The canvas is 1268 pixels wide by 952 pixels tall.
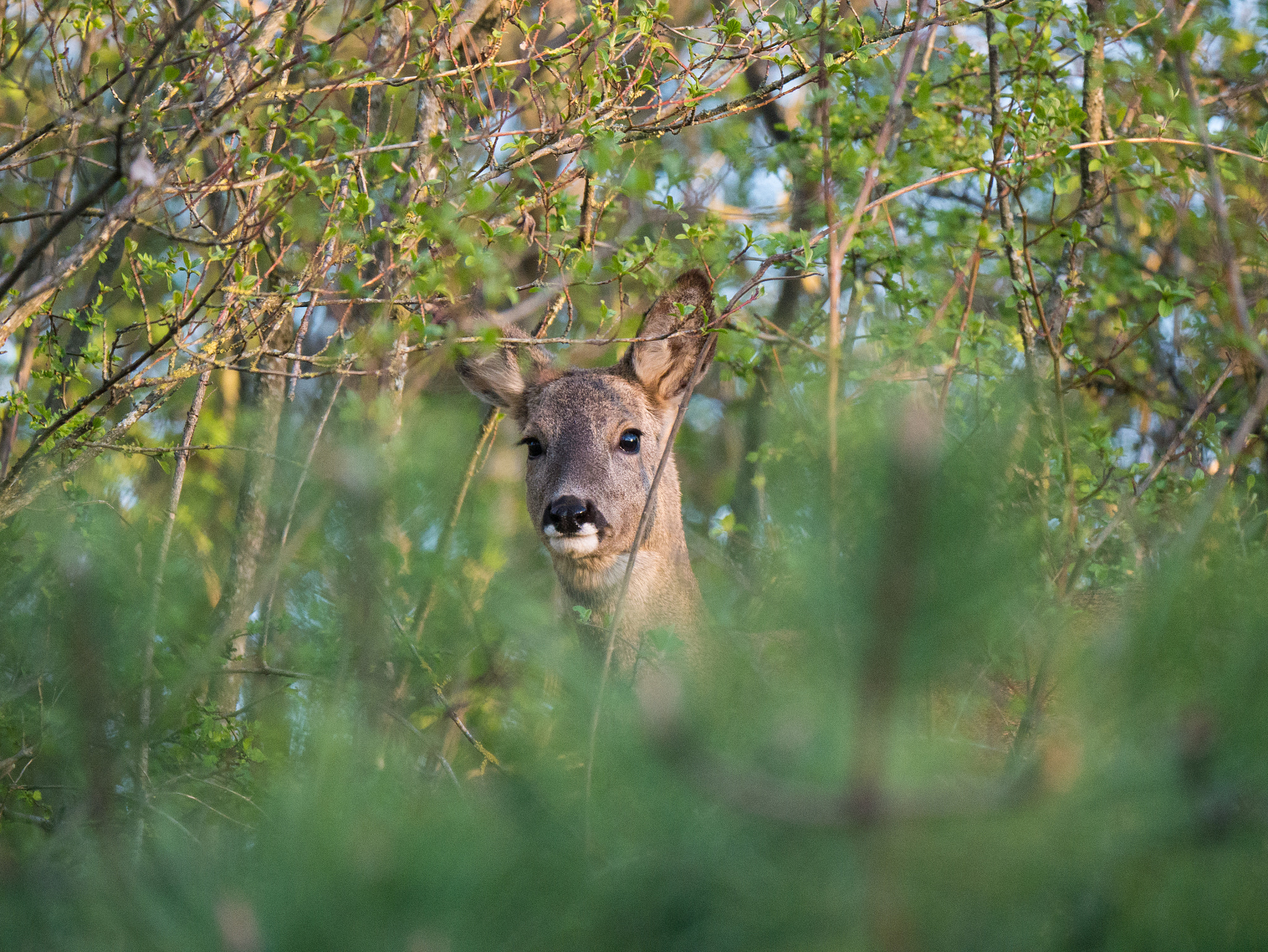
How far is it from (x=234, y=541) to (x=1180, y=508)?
3.24 m

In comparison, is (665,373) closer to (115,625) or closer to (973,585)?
(115,625)

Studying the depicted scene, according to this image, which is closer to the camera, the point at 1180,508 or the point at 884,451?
the point at 884,451

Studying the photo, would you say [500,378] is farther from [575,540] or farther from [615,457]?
[575,540]

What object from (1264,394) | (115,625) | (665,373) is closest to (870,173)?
(1264,394)

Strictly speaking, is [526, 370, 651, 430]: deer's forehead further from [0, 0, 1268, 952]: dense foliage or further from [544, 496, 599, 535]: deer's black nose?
[544, 496, 599, 535]: deer's black nose

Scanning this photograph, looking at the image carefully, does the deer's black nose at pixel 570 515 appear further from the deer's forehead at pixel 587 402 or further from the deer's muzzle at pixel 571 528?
the deer's forehead at pixel 587 402

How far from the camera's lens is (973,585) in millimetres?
1229

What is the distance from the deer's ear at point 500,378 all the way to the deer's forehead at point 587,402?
108 mm

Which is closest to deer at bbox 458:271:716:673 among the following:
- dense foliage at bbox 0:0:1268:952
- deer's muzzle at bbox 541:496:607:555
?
deer's muzzle at bbox 541:496:607:555

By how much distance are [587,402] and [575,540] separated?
3.26 feet

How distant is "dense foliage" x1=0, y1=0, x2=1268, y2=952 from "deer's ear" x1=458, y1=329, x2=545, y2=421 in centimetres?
42

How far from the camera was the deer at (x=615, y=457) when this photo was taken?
16.2ft

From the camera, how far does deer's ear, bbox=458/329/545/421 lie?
5934mm

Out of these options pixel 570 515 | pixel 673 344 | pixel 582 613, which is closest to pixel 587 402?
pixel 673 344
